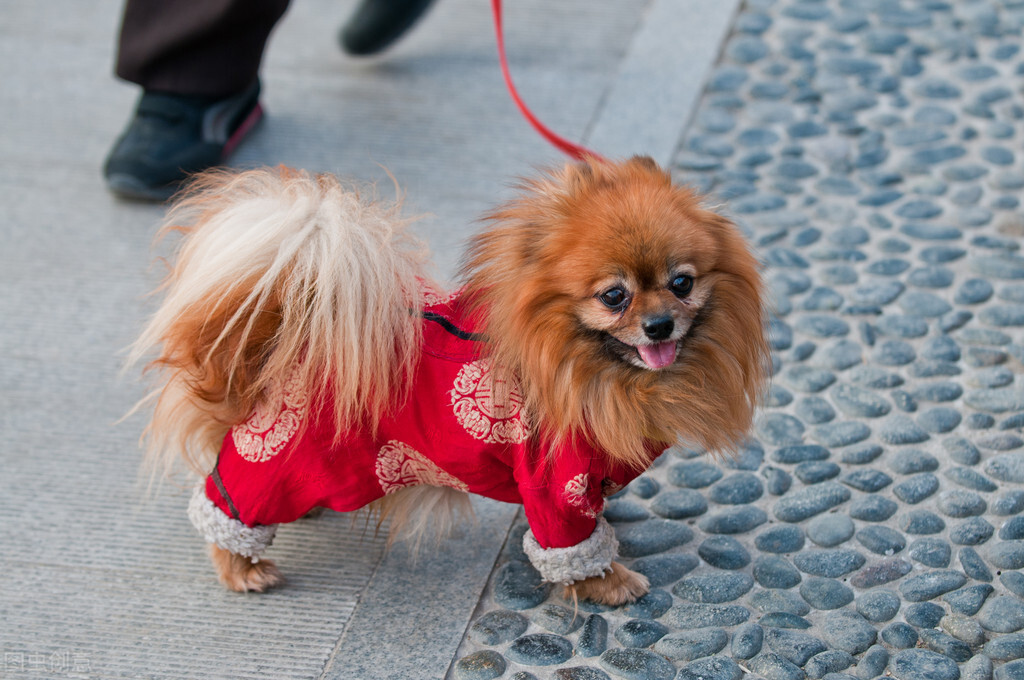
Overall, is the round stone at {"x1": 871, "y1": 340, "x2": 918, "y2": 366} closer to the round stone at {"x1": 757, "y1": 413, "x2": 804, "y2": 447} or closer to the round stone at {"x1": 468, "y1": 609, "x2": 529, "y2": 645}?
the round stone at {"x1": 757, "y1": 413, "x2": 804, "y2": 447}

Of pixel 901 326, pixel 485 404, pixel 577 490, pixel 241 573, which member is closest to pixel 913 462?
pixel 901 326

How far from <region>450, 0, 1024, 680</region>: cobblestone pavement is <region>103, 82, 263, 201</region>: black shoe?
7.13ft

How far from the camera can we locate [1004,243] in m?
3.81

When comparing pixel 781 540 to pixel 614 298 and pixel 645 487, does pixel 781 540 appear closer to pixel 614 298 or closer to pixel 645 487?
pixel 645 487

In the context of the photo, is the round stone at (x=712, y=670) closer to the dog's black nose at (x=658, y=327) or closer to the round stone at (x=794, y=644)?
the round stone at (x=794, y=644)

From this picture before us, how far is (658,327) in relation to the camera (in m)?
2.17

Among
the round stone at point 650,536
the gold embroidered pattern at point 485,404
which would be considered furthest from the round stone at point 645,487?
the gold embroidered pattern at point 485,404

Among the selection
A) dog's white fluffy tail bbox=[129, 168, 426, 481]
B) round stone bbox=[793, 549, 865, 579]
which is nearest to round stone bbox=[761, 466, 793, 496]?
round stone bbox=[793, 549, 865, 579]

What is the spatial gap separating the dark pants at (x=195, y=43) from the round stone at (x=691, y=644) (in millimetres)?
3260

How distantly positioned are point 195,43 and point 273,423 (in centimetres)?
262

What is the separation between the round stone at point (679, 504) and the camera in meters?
2.97

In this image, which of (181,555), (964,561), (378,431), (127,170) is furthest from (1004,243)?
(127,170)

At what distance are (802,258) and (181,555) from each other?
2.60 m

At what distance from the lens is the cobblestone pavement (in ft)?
8.34
